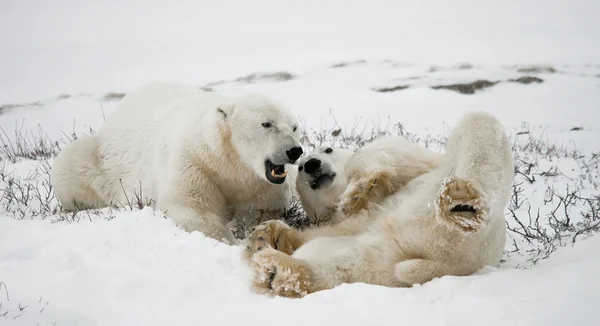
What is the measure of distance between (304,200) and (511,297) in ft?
6.87

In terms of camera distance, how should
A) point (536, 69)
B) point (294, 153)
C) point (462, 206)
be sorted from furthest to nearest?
point (536, 69) → point (294, 153) → point (462, 206)

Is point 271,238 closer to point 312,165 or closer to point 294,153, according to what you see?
point 312,165

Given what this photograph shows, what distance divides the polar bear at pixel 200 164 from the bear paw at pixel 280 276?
50.7 inches

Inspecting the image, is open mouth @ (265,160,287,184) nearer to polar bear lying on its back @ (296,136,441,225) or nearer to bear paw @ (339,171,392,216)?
polar bear lying on its back @ (296,136,441,225)

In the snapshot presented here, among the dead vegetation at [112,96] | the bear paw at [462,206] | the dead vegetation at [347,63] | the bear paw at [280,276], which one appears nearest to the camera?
the bear paw at [462,206]

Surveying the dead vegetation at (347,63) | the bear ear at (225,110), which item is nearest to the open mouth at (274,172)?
the bear ear at (225,110)

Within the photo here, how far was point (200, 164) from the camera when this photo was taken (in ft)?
14.0

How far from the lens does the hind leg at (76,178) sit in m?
5.12

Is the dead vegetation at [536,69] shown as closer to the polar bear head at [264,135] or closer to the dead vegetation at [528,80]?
the dead vegetation at [528,80]

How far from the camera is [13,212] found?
443cm

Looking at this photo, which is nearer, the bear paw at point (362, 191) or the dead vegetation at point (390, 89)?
the bear paw at point (362, 191)

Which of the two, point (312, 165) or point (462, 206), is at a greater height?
point (462, 206)

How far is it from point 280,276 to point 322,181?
1.31 metres

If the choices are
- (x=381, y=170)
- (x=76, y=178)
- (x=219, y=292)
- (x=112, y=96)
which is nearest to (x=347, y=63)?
(x=112, y=96)
